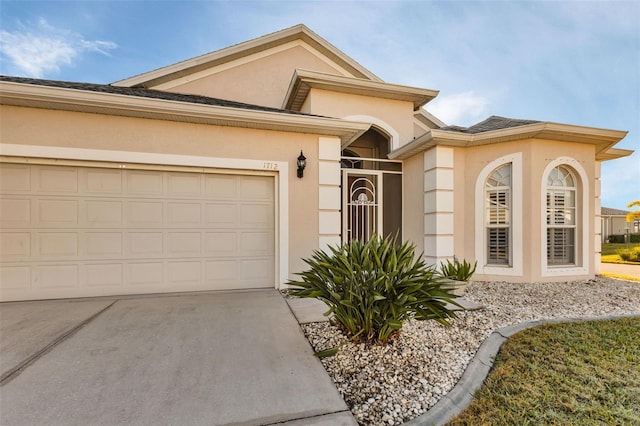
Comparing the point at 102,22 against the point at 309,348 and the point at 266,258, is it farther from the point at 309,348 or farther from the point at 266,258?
the point at 309,348

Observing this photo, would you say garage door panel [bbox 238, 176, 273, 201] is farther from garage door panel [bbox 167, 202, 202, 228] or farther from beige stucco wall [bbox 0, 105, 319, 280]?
garage door panel [bbox 167, 202, 202, 228]

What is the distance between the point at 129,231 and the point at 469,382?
588cm

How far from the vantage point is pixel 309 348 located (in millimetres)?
3322

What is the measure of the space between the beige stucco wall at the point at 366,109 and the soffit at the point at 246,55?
2.96 metres

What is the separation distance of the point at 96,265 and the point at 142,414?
3.99m

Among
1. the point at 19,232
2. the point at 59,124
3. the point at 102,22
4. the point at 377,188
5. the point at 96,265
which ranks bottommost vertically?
the point at 96,265

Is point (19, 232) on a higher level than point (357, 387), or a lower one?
higher

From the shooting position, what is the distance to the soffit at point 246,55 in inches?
365

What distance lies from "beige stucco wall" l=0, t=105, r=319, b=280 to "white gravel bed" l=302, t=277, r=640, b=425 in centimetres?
245

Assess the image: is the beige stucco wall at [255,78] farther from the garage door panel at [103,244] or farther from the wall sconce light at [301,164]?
the garage door panel at [103,244]

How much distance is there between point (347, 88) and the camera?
7.97 meters

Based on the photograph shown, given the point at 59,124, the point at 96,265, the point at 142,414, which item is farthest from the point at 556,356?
the point at 59,124

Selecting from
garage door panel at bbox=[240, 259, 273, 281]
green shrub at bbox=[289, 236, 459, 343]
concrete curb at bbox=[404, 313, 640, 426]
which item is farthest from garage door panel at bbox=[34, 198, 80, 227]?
concrete curb at bbox=[404, 313, 640, 426]

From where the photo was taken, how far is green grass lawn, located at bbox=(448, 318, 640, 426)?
230 centimetres
